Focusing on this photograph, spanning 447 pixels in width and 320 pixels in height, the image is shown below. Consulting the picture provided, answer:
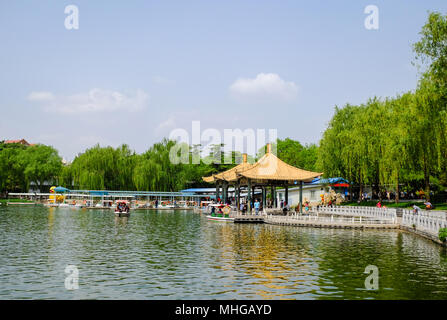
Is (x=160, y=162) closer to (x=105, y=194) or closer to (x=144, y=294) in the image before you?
(x=105, y=194)

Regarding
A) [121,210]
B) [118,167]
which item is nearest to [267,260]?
[121,210]

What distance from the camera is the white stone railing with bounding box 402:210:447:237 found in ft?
80.1

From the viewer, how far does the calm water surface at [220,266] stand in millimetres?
13016

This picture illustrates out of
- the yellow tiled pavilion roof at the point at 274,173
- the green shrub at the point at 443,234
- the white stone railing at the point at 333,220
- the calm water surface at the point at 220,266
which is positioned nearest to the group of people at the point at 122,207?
the yellow tiled pavilion roof at the point at 274,173

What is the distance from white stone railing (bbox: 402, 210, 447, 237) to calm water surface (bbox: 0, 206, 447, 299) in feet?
3.76

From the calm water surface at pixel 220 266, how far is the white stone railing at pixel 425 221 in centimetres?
115

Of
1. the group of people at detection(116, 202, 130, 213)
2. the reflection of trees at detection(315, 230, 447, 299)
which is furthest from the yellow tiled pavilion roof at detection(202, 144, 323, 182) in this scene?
the reflection of trees at detection(315, 230, 447, 299)

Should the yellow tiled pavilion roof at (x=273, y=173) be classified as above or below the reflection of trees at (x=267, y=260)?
above

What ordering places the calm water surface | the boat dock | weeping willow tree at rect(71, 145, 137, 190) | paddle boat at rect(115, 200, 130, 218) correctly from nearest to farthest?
the calm water surface < the boat dock < paddle boat at rect(115, 200, 130, 218) < weeping willow tree at rect(71, 145, 137, 190)

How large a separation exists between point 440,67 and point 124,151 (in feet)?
187

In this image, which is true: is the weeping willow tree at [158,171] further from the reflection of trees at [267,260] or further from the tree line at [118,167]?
the reflection of trees at [267,260]

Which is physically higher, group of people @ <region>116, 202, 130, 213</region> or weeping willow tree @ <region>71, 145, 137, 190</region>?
weeping willow tree @ <region>71, 145, 137, 190</region>

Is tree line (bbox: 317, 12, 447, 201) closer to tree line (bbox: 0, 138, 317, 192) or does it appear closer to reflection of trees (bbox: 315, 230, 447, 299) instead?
reflection of trees (bbox: 315, 230, 447, 299)

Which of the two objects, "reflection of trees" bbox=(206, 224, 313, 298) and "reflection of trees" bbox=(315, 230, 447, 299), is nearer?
"reflection of trees" bbox=(315, 230, 447, 299)
